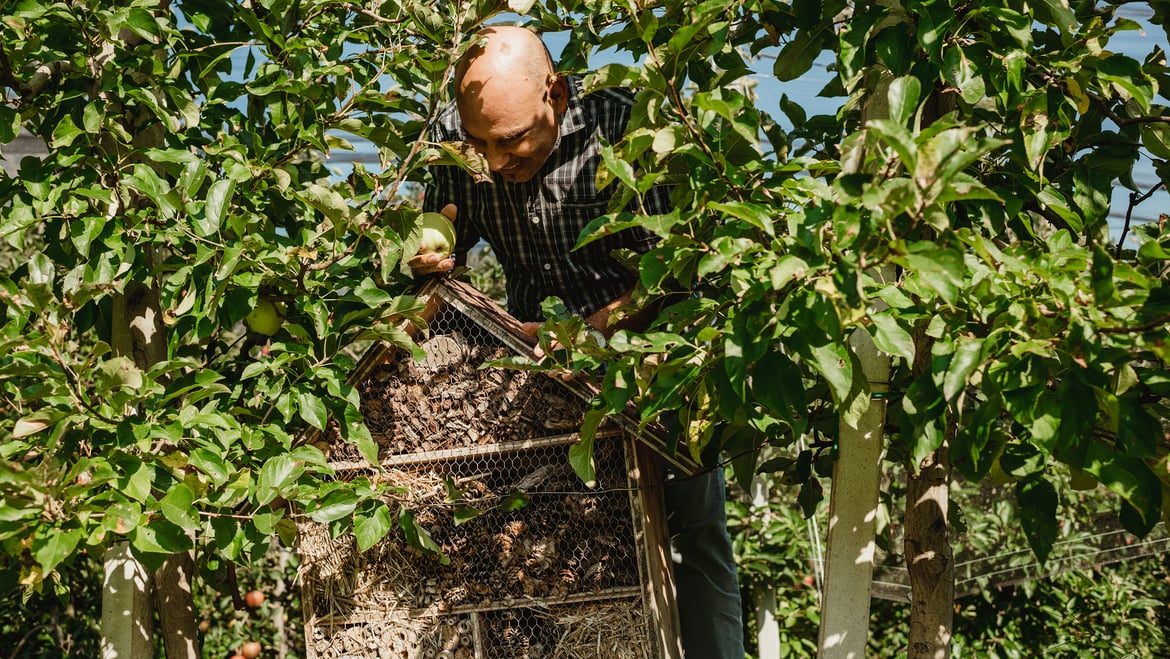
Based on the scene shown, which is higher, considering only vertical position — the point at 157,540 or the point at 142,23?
the point at 142,23

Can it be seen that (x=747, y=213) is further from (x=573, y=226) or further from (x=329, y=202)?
(x=573, y=226)

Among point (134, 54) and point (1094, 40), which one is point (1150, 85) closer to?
point (1094, 40)

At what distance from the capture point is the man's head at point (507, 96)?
196cm

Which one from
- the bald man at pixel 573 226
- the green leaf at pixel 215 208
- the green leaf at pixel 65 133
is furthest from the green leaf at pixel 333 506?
the green leaf at pixel 65 133

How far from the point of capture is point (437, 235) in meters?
2.05

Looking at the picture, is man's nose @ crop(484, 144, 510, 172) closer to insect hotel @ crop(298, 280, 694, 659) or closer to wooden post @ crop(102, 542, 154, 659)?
insect hotel @ crop(298, 280, 694, 659)

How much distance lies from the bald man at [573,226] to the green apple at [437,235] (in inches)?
2.1

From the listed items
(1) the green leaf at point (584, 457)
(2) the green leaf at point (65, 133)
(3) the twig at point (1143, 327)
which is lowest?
(1) the green leaf at point (584, 457)

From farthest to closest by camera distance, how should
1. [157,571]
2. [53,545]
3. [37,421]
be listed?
[157,571]
[37,421]
[53,545]

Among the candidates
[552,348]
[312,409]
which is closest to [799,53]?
[552,348]

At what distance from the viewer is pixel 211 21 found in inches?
89.4

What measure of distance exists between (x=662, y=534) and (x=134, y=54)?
1.42 metres

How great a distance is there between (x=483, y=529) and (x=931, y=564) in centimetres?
83

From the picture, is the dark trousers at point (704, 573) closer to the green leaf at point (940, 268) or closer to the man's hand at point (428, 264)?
the man's hand at point (428, 264)
